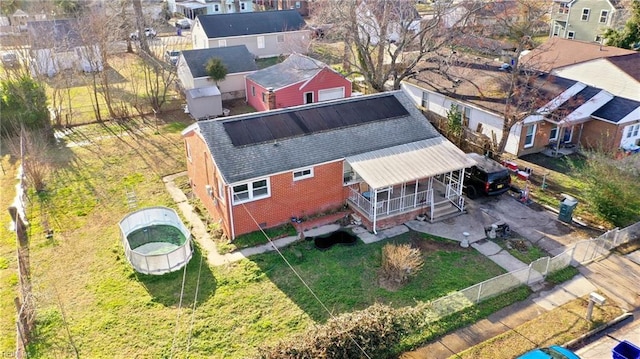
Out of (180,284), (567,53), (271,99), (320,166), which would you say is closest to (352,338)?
(180,284)

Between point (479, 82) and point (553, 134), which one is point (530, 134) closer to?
point (553, 134)

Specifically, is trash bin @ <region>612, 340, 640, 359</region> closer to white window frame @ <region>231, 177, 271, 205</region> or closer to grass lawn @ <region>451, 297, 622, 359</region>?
grass lawn @ <region>451, 297, 622, 359</region>

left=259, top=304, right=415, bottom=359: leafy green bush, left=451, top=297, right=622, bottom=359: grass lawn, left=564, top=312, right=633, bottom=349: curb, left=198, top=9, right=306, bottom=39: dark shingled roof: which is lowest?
left=564, top=312, right=633, bottom=349: curb

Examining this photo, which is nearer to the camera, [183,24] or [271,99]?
[271,99]

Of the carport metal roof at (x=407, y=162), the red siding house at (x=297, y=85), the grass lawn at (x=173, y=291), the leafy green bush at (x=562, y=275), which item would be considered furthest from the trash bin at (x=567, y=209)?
the red siding house at (x=297, y=85)

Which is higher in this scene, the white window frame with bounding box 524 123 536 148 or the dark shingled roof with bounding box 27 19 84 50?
the dark shingled roof with bounding box 27 19 84 50

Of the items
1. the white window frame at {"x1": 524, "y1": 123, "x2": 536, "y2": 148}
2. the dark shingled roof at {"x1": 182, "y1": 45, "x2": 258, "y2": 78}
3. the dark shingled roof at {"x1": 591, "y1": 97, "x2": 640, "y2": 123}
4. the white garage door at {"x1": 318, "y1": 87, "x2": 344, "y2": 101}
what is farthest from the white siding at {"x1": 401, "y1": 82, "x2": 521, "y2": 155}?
the dark shingled roof at {"x1": 182, "y1": 45, "x2": 258, "y2": 78}

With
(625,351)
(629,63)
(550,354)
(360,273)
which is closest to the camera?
(550,354)

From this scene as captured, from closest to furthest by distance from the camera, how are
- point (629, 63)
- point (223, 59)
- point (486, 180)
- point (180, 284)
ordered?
1. point (180, 284)
2. point (486, 180)
3. point (629, 63)
4. point (223, 59)
